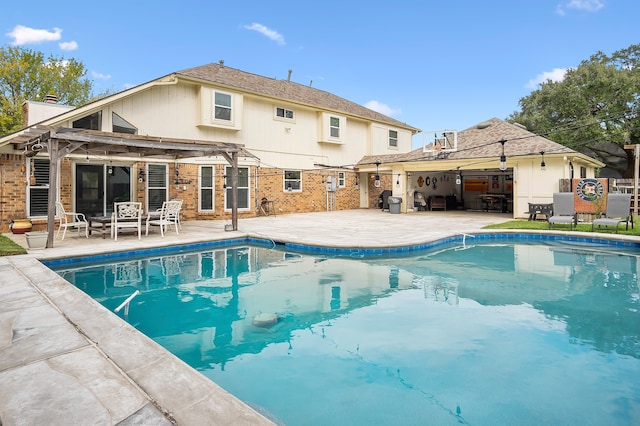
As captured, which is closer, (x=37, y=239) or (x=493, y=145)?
(x=37, y=239)

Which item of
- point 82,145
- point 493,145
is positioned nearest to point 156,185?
point 82,145

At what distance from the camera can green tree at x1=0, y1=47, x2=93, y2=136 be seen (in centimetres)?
2150

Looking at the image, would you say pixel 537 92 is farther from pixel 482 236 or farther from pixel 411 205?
pixel 482 236

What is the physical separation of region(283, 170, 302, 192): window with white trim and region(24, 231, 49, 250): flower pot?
10392 mm

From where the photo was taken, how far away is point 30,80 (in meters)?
22.7

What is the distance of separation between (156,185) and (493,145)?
1337 centimetres

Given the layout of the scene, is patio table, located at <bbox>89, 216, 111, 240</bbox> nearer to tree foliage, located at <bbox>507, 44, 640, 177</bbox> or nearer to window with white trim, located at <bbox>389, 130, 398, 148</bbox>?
window with white trim, located at <bbox>389, 130, 398, 148</bbox>

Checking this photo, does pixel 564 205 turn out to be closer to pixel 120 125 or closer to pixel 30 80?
pixel 120 125

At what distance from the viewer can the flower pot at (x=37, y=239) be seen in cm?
770

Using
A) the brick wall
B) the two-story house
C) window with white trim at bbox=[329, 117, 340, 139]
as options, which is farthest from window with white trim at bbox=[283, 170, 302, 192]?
the brick wall

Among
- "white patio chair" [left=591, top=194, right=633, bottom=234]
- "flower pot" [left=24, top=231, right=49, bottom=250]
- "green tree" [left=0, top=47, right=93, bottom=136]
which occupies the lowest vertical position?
"flower pot" [left=24, top=231, right=49, bottom=250]

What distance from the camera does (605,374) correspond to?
3.52 meters

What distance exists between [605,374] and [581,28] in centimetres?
1962

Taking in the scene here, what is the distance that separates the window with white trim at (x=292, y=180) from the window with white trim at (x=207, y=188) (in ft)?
12.1
